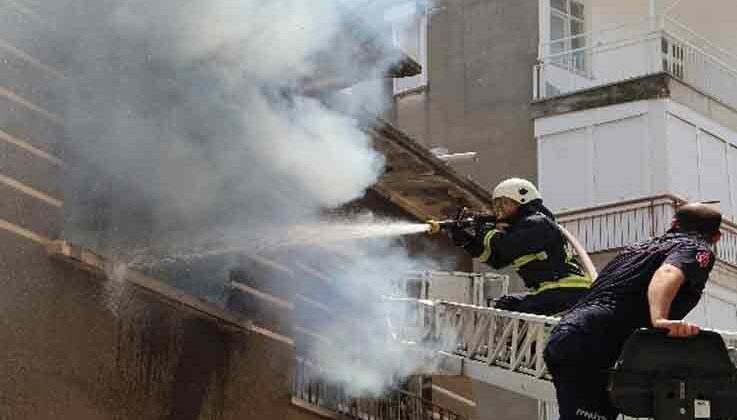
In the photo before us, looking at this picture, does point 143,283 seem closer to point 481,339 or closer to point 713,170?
point 481,339

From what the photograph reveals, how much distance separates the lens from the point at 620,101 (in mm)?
20344

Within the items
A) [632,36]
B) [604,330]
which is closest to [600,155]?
[632,36]

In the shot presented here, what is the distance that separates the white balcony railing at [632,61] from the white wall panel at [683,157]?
0.92 metres

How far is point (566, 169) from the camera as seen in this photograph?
20.9m

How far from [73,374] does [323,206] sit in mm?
3411

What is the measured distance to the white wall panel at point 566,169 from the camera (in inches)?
813

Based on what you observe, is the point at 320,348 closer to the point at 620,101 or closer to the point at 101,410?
the point at 101,410

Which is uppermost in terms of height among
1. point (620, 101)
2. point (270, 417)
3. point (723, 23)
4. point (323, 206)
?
point (723, 23)

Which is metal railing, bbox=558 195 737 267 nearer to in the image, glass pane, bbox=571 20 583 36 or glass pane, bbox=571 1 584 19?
glass pane, bbox=571 20 583 36

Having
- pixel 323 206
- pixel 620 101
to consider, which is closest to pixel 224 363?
pixel 323 206

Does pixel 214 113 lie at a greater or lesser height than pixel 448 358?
greater

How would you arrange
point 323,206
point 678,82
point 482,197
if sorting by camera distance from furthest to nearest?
point 678,82 → point 482,197 → point 323,206

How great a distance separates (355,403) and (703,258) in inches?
308

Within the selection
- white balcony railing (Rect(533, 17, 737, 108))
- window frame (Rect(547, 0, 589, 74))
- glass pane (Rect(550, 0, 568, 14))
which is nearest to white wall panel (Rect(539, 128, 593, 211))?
white balcony railing (Rect(533, 17, 737, 108))
